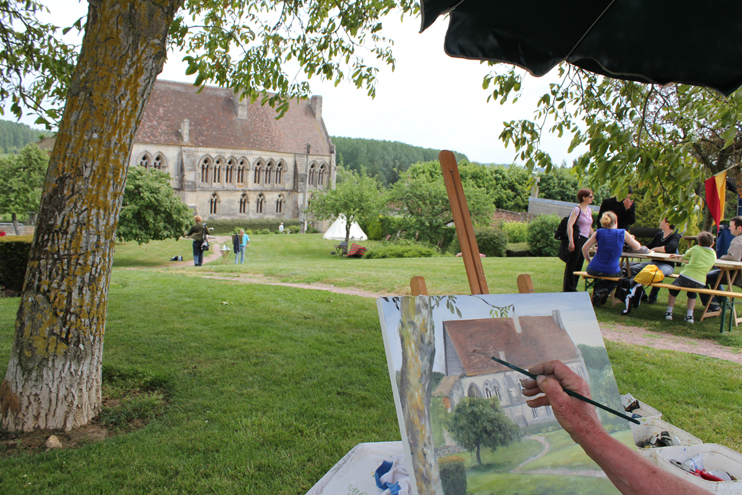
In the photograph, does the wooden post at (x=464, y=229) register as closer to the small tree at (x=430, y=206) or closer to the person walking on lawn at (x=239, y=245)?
the person walking on lawn at (x=239, y=245)

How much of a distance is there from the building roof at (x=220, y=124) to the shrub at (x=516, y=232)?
24710 millimetres

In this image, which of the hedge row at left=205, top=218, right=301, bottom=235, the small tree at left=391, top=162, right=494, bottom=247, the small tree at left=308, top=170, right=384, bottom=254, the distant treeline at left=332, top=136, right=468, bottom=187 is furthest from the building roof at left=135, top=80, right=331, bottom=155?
the distant treeline at left=332, top=136, right=468, bottom=187

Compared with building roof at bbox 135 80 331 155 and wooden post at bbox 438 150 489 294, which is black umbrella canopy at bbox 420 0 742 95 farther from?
building roof at bbox 135 80 331 155

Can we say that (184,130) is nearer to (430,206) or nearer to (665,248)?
(430,206)

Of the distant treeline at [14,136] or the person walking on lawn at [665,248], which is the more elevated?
the distant treeline at [14,136]

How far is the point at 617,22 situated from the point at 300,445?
323 centimetres

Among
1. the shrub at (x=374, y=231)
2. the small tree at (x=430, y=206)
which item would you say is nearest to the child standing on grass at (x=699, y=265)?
the small tree at (x=430, y=206)

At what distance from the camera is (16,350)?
325 cm

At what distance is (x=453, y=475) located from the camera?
6.18ft

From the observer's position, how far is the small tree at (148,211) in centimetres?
1984

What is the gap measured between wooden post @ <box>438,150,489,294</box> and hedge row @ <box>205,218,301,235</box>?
4288cm

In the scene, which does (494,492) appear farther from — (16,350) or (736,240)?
(736,240)

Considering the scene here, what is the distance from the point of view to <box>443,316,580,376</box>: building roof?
82.4 inches

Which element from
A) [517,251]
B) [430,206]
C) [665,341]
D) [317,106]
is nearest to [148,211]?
[430,206]
